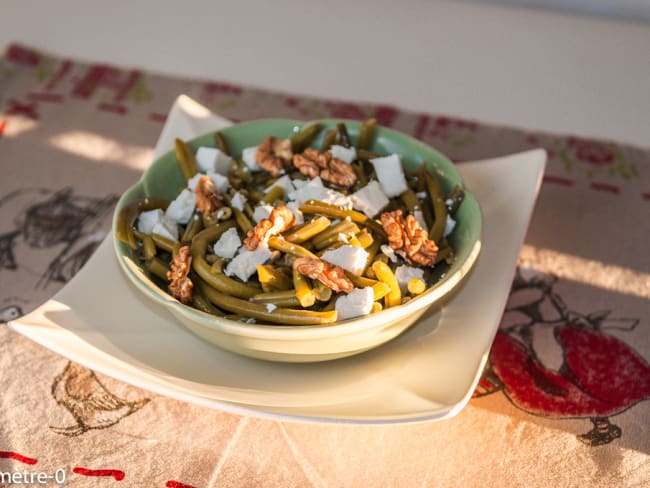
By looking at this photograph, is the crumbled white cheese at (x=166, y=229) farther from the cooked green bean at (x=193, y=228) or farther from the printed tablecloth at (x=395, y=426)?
the printed tablecloth at (x=395, y=426)

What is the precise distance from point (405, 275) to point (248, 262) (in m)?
0.22

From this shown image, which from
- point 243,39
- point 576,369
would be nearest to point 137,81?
point 243,39

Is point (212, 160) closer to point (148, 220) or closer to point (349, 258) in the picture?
point (148, 220)

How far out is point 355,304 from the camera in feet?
3.41

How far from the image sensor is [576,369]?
121 centimetres

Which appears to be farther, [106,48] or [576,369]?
[106,48]

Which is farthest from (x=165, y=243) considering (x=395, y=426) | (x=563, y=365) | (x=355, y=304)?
(x=563, y=365)

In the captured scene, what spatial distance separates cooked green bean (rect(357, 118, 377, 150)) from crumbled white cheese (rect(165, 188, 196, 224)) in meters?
0.32

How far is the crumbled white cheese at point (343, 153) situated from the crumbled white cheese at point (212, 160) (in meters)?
0.19

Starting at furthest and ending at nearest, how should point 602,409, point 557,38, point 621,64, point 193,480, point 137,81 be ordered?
point 557,38, point 621,64, point 137,81, point 602,409, point 193,480

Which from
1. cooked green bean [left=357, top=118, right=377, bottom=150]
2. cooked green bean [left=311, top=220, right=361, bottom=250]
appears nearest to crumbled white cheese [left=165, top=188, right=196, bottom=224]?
cooked green bean [left=311, top=220, right=361, bottom=250]

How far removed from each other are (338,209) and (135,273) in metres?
0.31

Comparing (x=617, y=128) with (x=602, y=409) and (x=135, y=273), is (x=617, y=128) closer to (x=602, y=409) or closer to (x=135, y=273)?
(x=602, y=409)

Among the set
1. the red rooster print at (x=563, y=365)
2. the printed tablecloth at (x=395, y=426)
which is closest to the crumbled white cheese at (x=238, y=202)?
the printed tablecloth at (x=395, y=426)
